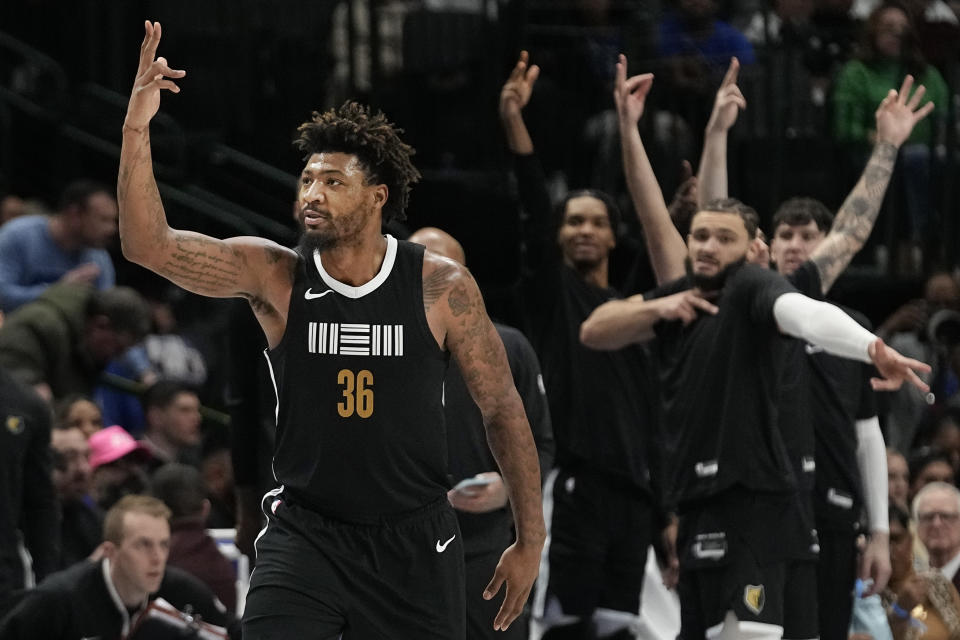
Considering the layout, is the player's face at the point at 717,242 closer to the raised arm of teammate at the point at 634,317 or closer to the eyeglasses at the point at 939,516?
the raised arm of teammate at the point at 634,317

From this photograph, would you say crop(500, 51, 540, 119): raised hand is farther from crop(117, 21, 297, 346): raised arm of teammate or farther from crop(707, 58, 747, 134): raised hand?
crop(117, 21, 297, 346): raised arm of teammate

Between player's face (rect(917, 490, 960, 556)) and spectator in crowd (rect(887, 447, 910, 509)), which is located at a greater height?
spectator in crowd (rect(887, 447, 910, 509))

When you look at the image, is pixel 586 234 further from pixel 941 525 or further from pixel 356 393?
pixel 356 393

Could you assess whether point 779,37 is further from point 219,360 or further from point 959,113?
point 219,360

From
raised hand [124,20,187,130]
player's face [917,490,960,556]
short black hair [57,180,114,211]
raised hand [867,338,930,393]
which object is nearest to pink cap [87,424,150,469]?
short black hair [57,180,114,211]

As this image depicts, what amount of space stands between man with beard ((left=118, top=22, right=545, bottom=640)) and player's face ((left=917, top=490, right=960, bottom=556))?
417cm

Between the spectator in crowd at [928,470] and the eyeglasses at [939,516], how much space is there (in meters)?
0.66

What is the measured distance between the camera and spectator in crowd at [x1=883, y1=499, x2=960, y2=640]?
847cm

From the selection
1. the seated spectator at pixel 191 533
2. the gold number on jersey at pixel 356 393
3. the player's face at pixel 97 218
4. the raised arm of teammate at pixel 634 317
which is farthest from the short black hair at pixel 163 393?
the gold number on jersey at pixel 356 393

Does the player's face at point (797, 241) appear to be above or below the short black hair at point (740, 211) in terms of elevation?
below

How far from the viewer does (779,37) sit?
11.6 meters

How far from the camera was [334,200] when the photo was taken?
511cm

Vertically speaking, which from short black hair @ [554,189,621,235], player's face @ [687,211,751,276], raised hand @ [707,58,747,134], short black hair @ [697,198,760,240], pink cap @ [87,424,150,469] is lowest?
pink cap @ [87,424,150,469]

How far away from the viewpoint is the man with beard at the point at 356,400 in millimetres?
4934
